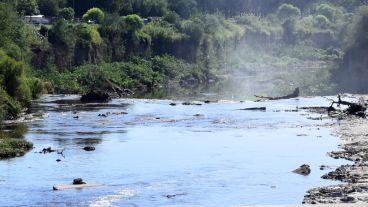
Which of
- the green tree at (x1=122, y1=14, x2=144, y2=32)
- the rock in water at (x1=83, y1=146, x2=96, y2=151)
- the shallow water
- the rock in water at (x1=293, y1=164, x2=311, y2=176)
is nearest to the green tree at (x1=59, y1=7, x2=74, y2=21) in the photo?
the green tree at (x1=122, y1=14, x2=144, y2=32)

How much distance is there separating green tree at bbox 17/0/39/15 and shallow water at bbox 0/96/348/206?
55229 mm

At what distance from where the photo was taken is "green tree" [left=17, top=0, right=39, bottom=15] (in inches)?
5335

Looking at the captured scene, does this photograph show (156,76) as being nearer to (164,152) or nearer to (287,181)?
(164,152)

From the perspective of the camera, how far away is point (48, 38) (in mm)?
121750

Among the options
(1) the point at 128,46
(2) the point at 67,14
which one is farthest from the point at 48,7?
(1) the point at 128,46

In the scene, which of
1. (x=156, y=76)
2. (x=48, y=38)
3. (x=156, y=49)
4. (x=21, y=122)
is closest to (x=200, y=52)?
(x=156, y=49)

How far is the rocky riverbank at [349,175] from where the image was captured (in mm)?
39844

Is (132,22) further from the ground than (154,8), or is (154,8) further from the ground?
(154,8)

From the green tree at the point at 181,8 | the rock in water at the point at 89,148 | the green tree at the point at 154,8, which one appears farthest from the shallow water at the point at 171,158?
the green tree at the point at 181,8

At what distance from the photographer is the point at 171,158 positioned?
53.0 metres

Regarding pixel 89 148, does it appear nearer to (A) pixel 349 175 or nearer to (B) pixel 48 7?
(A) pixel 349 175

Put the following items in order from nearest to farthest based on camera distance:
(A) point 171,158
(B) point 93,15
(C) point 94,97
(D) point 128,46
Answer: (A) point 171,158
(C) point 94,97
(D) point 128,46
(B) point 93,15

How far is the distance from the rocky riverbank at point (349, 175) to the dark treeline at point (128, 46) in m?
27.0

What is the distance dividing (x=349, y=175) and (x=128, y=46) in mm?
97036
